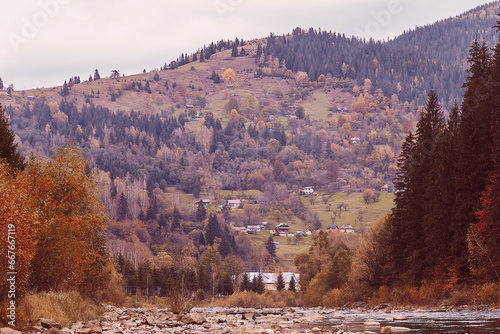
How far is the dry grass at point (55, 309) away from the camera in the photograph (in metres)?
33.0

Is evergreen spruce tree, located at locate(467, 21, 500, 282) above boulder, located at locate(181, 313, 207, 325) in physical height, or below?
above

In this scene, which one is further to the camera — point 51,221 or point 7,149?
point 7,149

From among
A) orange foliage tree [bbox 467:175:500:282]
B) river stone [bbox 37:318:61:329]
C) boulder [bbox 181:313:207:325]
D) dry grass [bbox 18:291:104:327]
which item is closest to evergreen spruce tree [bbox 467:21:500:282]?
orange foliage tree [bbox 467:175:500:282]

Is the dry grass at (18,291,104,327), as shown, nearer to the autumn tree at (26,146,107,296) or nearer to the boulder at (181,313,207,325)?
the autumn tree at (26,146,107,296)

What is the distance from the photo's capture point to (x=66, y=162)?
52.0 metres

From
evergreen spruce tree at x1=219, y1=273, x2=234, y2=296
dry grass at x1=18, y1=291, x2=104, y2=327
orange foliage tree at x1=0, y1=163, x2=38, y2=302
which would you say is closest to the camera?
orange foliage tree at x1=0, y1=163, x2=38, y2=302

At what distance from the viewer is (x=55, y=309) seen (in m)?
38.0

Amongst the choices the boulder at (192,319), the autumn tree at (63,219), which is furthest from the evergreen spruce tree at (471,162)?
the autumn tree at (63,219)

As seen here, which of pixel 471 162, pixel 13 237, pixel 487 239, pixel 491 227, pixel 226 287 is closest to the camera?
pixel 13 237

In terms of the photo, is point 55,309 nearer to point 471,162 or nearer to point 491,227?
point 491,227

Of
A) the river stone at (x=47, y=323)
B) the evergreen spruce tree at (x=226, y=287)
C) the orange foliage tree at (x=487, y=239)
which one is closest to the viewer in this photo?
the river stone at (x=47, y=323)

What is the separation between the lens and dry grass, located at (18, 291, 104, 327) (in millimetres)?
33000

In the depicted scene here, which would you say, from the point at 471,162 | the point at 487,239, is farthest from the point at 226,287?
the point at 487,239

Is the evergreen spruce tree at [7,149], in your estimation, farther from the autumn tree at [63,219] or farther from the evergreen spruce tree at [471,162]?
the evergreen spruce tree at [471,162]
